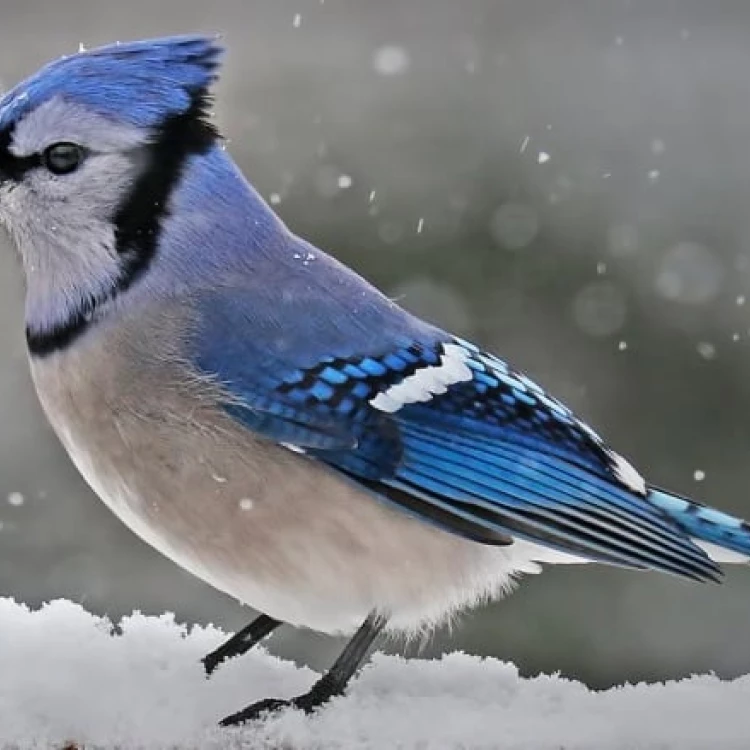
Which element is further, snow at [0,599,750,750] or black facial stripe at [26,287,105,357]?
black facial stripe at [26,287,105,357]

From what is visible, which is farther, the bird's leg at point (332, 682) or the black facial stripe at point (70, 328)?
the black facial stripe at point (70, 328)

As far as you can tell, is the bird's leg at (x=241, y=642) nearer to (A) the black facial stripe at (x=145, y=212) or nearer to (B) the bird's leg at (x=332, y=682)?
(B) the bird's leg at (x=332, y=682)

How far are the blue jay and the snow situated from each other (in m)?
0.07

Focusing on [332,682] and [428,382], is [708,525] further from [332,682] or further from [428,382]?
[332,682]

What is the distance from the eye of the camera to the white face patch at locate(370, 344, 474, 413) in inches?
92.7

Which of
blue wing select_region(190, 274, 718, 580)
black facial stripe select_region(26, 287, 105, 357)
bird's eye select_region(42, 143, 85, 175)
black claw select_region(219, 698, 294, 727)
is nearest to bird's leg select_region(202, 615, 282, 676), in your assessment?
black claw select_region(219, 698, 294, 727)

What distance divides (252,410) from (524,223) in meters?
1.66

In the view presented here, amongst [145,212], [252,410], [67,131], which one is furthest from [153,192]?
[252,410]

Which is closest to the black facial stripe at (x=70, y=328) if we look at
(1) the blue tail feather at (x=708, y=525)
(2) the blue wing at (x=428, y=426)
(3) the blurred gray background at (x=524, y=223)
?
(2) the blue wing at (x=428, y=426)

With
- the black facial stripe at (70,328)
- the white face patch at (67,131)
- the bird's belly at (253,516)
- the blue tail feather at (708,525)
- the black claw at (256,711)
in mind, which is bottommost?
the black claw at (256,711)

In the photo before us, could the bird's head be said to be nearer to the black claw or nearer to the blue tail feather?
the black claw

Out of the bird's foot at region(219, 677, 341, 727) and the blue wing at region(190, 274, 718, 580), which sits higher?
the blue wing at region(190, 274, 718, 580)

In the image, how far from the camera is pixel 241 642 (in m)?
2.36

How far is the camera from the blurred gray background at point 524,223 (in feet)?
12.1
